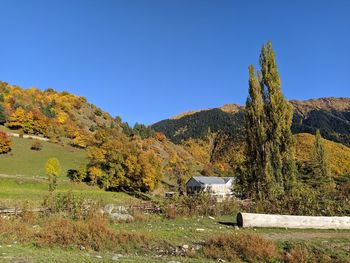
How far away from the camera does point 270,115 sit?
26906 mm

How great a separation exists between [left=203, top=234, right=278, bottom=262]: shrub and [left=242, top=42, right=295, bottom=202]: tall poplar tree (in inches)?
523

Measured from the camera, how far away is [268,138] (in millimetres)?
26266

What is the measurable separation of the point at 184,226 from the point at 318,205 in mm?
7950

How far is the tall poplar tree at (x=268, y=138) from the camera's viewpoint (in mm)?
25125

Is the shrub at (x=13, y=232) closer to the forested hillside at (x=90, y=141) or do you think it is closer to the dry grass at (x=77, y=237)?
the dry grass at (x=77, y=237)

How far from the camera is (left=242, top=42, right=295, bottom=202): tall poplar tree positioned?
2512 cm

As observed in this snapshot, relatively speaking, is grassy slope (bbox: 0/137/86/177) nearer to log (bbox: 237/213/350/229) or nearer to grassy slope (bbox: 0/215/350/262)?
grassy slope (bbox: 0/215/350/262)

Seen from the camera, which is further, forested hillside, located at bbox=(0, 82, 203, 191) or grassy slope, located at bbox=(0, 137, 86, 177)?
grassy slope, located at bbox=(0, 137, 86, 177)

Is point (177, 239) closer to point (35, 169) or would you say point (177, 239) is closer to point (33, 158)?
point (35, 169)

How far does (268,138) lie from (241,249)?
1700cm

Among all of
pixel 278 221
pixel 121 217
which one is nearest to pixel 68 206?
pixel 121 217

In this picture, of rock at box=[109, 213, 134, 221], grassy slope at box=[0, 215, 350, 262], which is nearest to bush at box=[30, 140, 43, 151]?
rock at box=[109, 213, 134, 221]

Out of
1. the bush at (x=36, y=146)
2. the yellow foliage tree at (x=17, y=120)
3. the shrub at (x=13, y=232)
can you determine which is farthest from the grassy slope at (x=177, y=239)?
the yellow foliage tree at (x=17, y=120)

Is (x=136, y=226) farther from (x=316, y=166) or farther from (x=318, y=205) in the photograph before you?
(x=316, y=166)
